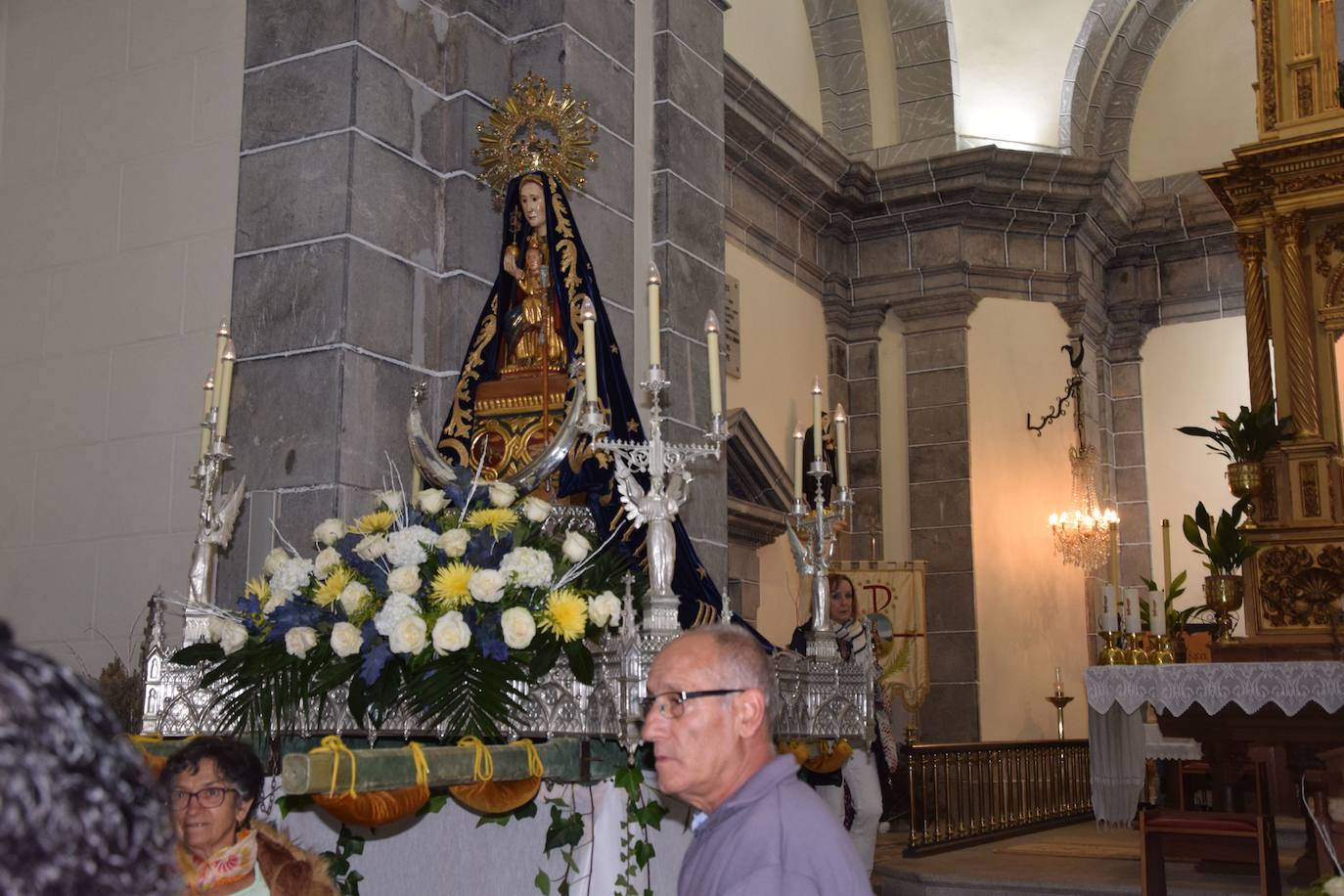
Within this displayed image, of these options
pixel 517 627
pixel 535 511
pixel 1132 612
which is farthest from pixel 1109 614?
pixel 517 627

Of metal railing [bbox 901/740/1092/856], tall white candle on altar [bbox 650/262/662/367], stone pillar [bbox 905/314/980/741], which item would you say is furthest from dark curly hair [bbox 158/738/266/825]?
stone pillar [bbox 905/314/980/741]

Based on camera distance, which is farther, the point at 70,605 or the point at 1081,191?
the point at 1081,191

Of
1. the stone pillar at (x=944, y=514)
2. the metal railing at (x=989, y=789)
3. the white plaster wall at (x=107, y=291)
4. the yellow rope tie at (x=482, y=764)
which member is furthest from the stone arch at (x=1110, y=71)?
the yellow rope tie at (x=482, y=764)

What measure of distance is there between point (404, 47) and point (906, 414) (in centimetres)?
906

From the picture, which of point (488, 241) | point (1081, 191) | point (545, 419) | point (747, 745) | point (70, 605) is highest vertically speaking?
point (1081, 191)

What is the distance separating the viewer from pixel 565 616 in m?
4.01

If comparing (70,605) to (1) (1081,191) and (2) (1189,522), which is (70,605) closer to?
(2) (1189,522)

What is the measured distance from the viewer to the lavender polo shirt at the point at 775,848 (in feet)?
7.28

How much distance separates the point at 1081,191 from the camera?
590 inches

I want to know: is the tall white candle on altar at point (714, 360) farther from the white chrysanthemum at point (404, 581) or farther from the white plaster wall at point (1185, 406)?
the white plaster wall at point (1185, 406)

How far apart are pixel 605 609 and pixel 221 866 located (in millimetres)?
1245

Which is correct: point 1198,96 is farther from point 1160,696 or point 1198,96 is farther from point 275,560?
point 275,560

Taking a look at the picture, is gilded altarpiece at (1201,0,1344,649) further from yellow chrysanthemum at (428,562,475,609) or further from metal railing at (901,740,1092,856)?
yellow chrysanthemum at (428,562,475,609)

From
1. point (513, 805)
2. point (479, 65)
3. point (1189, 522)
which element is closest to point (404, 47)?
point (479, 65)
